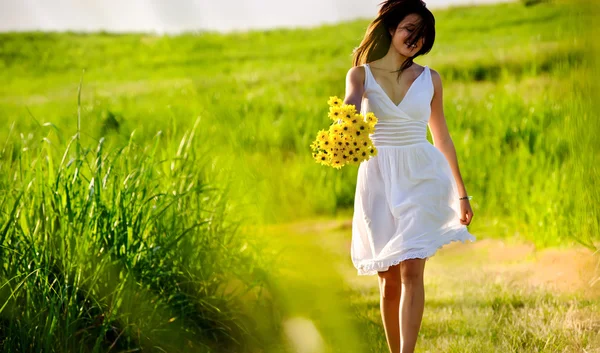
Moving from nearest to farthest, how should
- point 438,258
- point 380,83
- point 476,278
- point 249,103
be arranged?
1. point 380,83
2. point 476,278
3. point 438,258
4. point 249,103

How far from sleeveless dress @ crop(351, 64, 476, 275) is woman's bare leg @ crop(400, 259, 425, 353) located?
0.05m

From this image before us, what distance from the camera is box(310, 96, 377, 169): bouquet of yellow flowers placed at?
1.71 meters

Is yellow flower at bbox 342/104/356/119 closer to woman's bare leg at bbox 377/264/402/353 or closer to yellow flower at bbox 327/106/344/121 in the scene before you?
yellow flower at bbox 327/106/344/121

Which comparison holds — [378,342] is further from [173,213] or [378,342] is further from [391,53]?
[391,53]

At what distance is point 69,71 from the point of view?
24.8 ft

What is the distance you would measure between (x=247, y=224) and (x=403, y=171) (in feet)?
3.54

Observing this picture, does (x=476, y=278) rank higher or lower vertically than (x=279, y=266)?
lower

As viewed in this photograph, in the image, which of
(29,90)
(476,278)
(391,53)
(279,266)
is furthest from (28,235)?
(29,90)

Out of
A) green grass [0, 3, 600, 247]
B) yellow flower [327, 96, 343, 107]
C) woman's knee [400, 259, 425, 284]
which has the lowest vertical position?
green grass [0, 3, 600, 247]

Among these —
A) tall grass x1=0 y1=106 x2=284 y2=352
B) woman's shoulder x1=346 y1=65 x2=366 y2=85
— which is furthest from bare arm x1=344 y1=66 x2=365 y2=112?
tall grass x1=0 y1=106 x2=284 y2=352

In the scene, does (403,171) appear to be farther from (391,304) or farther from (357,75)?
(391,304)

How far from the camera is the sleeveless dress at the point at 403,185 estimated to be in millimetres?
2041

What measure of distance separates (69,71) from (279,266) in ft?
17.1

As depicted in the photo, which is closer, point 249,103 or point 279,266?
point 279,266
